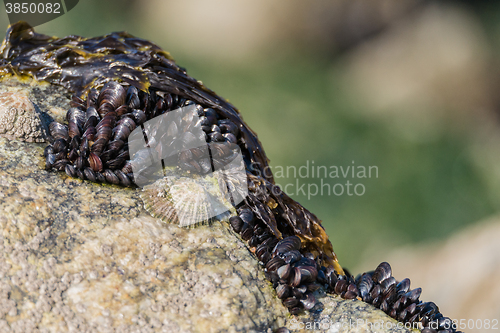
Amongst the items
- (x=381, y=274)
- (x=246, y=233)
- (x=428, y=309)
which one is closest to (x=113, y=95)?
(x=246, y=233)

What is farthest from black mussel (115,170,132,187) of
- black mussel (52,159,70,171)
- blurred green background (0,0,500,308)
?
blurred green background (0,0,500,308)

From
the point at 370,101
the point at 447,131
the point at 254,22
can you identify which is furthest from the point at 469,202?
the point at 254,22

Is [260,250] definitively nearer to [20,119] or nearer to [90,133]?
[90,133]

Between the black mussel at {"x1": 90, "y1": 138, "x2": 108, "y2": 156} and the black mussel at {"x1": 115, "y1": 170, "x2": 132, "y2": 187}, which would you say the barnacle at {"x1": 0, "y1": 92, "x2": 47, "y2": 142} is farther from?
the black mussel at {"x1": 115, "y1": 170, "x2": 132, "y2": 187}

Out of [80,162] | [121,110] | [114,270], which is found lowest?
[114,270]

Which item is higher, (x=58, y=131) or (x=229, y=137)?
(x=229, y=137)

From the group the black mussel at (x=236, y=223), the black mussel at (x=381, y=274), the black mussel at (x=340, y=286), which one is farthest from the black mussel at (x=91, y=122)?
the black mussel at (x=381, y=274)
